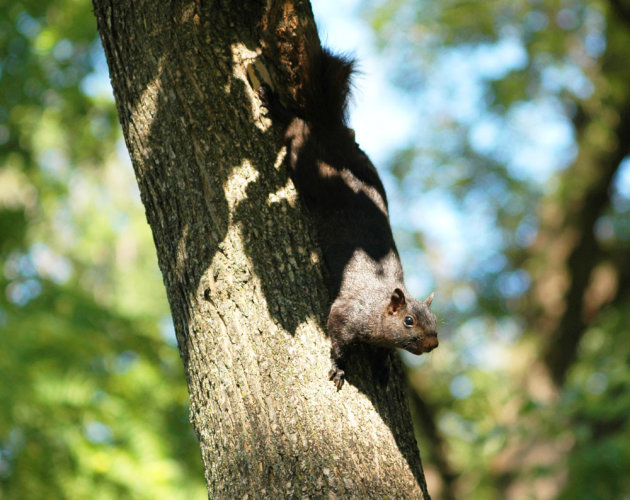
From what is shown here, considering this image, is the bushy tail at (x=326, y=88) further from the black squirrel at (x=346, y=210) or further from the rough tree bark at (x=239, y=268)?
the rough tree bark at (x=239, y=268)

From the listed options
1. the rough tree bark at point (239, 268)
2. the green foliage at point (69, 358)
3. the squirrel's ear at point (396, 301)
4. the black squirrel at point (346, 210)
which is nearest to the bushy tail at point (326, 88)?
the black squirrel at point (346, 210)

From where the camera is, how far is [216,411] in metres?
2.17

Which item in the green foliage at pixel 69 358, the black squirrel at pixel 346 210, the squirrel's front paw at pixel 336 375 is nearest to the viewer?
the squirrel's front paw at pixel 336 375

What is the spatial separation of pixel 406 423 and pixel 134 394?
11.0ft

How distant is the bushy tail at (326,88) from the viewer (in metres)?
2.92

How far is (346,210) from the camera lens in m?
3.01

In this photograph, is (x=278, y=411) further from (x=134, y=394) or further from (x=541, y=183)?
(x=541, y=183)

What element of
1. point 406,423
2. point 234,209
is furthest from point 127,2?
point 406,423

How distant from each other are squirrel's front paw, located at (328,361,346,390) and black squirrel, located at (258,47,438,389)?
0.29 m

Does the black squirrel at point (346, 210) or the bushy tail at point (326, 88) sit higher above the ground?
the bushy tail at point (326, 88)

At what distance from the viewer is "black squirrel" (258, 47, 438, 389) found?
268 cm

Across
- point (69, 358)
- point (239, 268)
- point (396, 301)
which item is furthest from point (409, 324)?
point (69, 358)

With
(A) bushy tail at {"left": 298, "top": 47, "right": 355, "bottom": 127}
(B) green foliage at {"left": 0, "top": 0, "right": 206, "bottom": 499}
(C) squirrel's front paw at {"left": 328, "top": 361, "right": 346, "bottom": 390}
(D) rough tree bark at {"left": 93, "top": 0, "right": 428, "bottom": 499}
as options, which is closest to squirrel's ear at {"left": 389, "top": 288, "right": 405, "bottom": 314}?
(D) rough tree bark at {"left": 93, "top": 0, "right": 428, "bottom": 499}

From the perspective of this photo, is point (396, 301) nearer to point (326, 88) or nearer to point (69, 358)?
point (326, 88)
